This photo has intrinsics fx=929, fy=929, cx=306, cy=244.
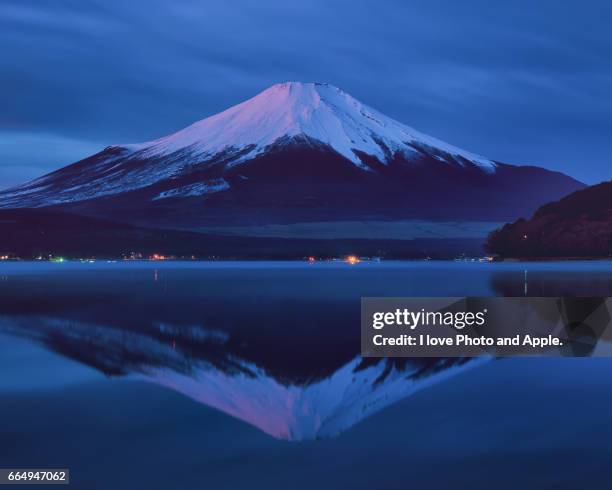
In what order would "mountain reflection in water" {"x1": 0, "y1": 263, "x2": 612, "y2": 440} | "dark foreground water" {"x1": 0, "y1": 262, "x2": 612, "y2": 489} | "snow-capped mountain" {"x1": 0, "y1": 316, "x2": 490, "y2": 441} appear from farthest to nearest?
"mountain reflection in water" {"x1": 0, "y1": 263, "x2": 612, "y2": 440}
"snow-capped mountain" {"x1": 0, "y1": 316, "x2": 490, "y2": 441}
"dark foreground water" {"x1": 0, "y1": 262, "x2": 612, "y2": 489}

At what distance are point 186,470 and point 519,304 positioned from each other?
31752mm

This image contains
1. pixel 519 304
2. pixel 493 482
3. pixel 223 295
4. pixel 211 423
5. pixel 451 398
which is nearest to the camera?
pixel 493 482

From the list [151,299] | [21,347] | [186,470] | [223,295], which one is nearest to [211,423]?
[186,470]

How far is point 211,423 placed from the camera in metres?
17.8

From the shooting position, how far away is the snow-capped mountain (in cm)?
1864

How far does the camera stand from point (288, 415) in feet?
61.9

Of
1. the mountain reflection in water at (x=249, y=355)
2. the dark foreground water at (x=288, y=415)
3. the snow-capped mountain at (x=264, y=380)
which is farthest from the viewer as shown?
the mountain reflection in water at (x=249, y=355)

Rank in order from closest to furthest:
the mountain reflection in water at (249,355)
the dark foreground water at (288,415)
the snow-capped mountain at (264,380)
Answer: the dark foreground water at (288,415)
the snow-capped mountain at (264,380)
the mountain reflection in water at (249,355)

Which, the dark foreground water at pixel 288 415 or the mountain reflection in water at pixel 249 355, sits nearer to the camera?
the dark foreground water at pixel 288 415

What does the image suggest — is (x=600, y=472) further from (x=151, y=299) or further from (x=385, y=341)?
(x=151, y=299)

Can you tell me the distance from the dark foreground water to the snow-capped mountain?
56 millimetres

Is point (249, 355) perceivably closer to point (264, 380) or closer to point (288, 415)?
point (264, 380)

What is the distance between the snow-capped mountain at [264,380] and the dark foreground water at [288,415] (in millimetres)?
56

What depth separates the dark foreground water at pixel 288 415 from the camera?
14.2 metres
